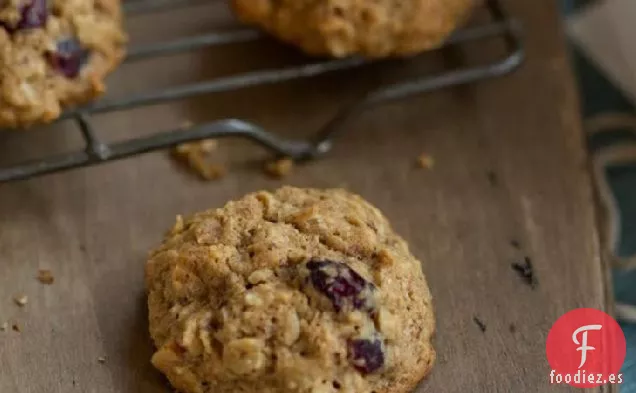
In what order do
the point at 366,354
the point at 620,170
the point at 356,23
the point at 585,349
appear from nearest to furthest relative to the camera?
the point at 366,354, the point at 585,349, the point at 356,23, the point at 620,170

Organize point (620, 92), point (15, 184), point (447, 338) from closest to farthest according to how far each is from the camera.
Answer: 1. point (447, 338)
2. point (15, 184)
3. point (620, 92)

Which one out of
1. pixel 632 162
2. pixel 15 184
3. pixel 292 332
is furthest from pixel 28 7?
pixel 632 162

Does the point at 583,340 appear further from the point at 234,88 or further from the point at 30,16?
the point at 30,16

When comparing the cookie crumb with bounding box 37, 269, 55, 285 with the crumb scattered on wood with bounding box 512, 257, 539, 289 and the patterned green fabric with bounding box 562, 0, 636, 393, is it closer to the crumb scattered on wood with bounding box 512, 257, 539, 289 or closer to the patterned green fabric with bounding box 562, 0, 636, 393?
the crumb scattered on wood with bounding box 512, 257, 539, 289

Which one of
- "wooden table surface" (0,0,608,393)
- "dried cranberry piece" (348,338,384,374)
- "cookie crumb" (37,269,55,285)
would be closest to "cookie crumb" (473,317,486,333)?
"wooden table surface" (0,0,608,393)

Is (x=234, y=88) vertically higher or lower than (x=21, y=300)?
higher

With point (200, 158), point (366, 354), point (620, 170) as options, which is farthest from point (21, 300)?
point (620, 170)

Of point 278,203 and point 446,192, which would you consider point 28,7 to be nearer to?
point 278,203

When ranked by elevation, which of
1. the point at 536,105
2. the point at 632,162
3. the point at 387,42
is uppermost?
the point at 387,42
